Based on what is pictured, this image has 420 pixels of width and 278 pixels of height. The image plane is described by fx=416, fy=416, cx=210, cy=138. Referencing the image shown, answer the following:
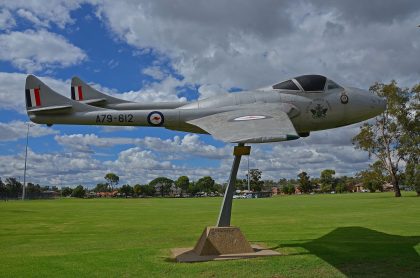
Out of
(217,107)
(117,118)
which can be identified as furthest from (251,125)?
(117,118)

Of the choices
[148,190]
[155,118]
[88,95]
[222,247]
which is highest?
[148,190]

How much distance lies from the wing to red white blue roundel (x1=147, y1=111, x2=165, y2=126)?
0.95 meters

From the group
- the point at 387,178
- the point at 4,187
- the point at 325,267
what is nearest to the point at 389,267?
the point at 325,267

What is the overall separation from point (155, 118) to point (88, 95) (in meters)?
2.59

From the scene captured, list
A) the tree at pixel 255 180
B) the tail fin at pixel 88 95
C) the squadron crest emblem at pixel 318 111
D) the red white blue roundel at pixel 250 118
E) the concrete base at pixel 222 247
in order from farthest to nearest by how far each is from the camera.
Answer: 1. the tree at pixel 255 180
2. the tail fin at pixel 88 95
3. the squadron crest emblem at pixel 318 111
4. the concrete base at pixel 222 247
5. the red white blue roundel at pixel 250 118

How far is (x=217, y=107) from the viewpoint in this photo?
506 inches

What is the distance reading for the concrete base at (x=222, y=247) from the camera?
12.9 metres

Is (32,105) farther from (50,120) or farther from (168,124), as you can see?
(168,124)

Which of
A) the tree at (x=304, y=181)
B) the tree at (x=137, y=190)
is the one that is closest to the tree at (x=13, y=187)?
the tree at (x=137, y=190)

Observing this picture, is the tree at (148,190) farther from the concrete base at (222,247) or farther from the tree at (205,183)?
the concrete base at (222,247)

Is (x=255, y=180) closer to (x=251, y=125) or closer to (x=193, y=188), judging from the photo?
(x=193, y=188)

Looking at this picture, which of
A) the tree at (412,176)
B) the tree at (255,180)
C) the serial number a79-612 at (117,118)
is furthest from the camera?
the tree at (255,180)

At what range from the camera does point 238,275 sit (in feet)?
36.0

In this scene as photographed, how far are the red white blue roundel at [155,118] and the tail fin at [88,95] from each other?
128 centimetres
